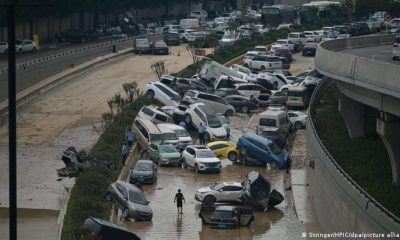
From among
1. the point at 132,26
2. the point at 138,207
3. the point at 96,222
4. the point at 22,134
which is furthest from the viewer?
the point at 132,26

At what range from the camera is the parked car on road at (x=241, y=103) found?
43.9 metres

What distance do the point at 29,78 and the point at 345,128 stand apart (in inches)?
891

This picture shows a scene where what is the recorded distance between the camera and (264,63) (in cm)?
5422

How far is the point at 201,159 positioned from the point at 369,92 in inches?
329

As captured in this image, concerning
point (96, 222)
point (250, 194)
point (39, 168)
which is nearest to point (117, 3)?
point (39, 168)

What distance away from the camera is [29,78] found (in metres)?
51.1

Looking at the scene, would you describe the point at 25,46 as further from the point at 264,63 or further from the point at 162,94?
the point at 162,94

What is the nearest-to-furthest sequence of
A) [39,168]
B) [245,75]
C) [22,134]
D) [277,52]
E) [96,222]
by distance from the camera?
[96,222] < [39,168] < [22,134] < [245,75] < [277,52]

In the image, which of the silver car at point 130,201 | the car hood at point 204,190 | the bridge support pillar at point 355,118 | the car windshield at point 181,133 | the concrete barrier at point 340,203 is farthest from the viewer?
the car windshield at point 181,133

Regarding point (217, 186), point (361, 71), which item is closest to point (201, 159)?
point (217, 186)

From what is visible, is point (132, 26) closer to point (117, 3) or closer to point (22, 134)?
point (117, 3)

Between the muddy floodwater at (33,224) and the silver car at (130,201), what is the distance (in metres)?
1.57

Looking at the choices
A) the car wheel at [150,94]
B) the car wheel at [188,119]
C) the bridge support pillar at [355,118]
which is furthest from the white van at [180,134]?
the car wheel at [150,94]

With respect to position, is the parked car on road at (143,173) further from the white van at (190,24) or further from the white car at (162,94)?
the white van at (190,24)
